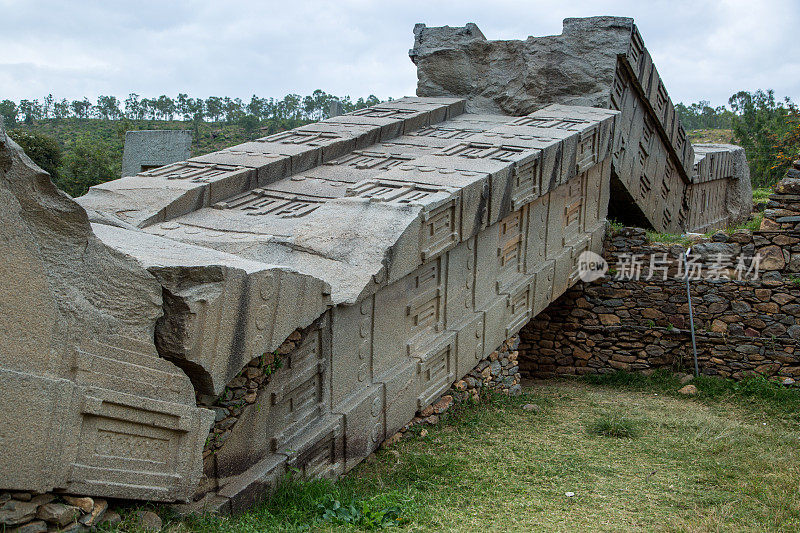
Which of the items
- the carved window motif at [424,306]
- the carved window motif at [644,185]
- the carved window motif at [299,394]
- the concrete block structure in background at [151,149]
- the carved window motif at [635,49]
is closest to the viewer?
the carved window motif at [299,394]

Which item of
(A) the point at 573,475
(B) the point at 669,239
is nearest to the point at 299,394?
(A) the point at 573,475

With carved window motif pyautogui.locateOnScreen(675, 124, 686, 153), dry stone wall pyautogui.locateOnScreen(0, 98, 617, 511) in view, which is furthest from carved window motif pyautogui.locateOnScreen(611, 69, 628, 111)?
carved window motif pyautogui.locateOnScreen(675, 124, 686, 153)

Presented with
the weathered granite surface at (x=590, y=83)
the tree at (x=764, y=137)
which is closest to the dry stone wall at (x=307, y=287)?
the weathered granite surface at (x=590, y=83)

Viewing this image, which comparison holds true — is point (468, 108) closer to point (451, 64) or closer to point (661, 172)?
point (451, 64)

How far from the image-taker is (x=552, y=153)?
22.9 ft

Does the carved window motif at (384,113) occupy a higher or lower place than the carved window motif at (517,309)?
higher

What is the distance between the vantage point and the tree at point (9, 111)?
22.5 meters

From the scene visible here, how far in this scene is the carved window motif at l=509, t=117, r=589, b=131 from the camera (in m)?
7.68

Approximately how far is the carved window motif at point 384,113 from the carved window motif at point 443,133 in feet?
0.99

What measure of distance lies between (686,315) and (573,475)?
11.9 ft

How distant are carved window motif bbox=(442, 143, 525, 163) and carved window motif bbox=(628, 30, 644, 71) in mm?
2716

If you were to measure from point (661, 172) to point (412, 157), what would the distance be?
4.23 metres

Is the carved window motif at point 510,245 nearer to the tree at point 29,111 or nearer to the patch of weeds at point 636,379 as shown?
the patch of weeds at point 636,379

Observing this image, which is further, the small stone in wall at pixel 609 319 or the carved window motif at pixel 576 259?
the small stone in wall at pixel 609 319
